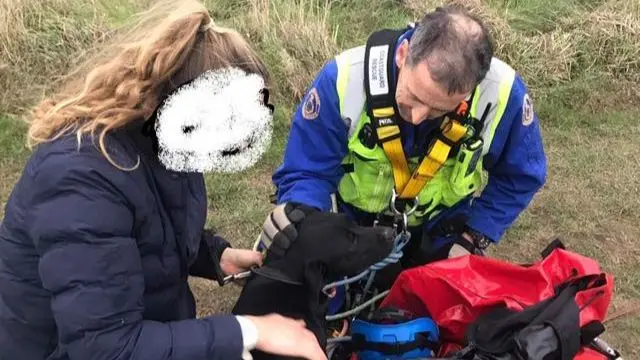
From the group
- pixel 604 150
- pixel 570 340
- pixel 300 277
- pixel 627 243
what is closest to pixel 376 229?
pixel 300 277

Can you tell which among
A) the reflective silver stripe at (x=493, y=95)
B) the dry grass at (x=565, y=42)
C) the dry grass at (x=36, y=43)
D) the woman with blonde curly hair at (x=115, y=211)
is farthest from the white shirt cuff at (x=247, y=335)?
the dry grass at (x=565, y=42)

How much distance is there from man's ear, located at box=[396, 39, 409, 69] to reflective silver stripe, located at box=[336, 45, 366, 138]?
0.16m

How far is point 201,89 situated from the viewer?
72.4 inches

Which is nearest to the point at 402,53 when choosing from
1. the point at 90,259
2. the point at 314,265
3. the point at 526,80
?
the point at 314,265

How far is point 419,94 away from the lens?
2502 mm

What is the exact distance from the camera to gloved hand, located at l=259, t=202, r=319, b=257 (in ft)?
7.39

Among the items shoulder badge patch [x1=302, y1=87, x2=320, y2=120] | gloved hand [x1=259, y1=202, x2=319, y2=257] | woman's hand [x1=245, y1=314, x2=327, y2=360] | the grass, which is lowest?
the grass

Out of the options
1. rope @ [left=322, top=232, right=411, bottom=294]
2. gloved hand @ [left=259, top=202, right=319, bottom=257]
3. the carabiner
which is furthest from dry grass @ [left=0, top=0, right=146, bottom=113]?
gloved hand @ [left=259, top=202, right=319, bottom=257]

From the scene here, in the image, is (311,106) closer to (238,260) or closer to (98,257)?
(238,260)

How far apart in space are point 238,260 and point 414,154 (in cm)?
77

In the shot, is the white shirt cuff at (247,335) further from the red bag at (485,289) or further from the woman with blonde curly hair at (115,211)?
the red bag at (485,289)

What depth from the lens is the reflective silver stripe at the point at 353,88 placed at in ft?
9.02

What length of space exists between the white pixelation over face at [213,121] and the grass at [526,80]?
1812 millimetres

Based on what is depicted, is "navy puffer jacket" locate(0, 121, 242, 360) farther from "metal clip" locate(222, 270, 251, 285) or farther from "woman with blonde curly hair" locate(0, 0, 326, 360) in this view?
"metal clip" locate(222, 270, 251, 285)
